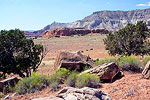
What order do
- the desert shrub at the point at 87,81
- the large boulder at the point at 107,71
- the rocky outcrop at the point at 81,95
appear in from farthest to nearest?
the large boulder at the point at 107,71 → the desert shrub at the point at 87,81 → the rocky outcrop at the point at 81,95

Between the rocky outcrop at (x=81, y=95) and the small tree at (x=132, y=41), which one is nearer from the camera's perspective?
the rocky outcrop at (x=81, y=95)

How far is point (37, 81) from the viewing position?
833 centimetres

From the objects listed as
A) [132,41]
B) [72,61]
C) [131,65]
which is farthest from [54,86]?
[132,41]

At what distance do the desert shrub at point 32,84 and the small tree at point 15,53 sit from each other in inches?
213

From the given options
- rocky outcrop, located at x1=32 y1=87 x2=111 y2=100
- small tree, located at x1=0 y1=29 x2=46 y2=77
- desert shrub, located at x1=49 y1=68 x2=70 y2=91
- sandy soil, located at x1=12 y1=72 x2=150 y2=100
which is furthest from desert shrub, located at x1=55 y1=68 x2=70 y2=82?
small tree, located at x1=0 y1=29 x2=46 y2=77

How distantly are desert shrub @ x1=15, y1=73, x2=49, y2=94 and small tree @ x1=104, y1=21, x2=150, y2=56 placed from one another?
1152 cm

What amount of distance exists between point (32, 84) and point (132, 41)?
13.1 meters

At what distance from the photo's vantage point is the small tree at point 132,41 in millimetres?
18234

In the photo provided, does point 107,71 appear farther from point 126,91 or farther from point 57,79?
point 57,79

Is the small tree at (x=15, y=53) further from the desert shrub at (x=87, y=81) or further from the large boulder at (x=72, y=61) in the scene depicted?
the desert shrub at (x=87, y=81)

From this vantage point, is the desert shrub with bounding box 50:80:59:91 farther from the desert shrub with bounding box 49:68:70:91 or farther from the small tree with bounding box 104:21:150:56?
the small tree with bounding box 104:21:150:56

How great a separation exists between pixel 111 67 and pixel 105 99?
13.3 ft

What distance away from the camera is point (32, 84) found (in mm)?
8141

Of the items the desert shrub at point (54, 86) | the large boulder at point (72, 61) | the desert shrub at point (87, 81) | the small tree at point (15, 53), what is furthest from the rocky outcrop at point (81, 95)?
the small tree at point (15, 53)
